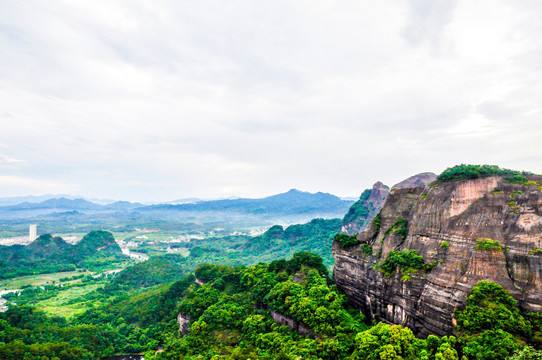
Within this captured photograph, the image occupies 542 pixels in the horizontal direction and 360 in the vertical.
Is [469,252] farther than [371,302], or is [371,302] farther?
[371,302]

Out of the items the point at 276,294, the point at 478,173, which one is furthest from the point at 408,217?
the point at 276,294

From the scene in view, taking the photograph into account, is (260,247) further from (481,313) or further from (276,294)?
(481,313)

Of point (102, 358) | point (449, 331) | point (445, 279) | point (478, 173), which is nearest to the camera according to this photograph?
point (449, 331)

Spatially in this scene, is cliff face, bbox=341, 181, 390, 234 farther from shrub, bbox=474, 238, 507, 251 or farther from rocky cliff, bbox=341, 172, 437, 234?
shrub, bbox=474, 238, 507, 251

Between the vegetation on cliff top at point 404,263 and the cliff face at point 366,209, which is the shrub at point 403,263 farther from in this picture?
the cliff face at point 366,209

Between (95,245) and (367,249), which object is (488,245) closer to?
(367,249)

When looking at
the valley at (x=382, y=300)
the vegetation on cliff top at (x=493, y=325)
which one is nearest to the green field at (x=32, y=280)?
the valley at (x=382, y=300)

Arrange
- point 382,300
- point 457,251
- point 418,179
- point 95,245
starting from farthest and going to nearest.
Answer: point 95,245 < point 418,179 < point 382,300 < point 457,251

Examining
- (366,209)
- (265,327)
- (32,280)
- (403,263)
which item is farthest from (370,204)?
(32,280)
